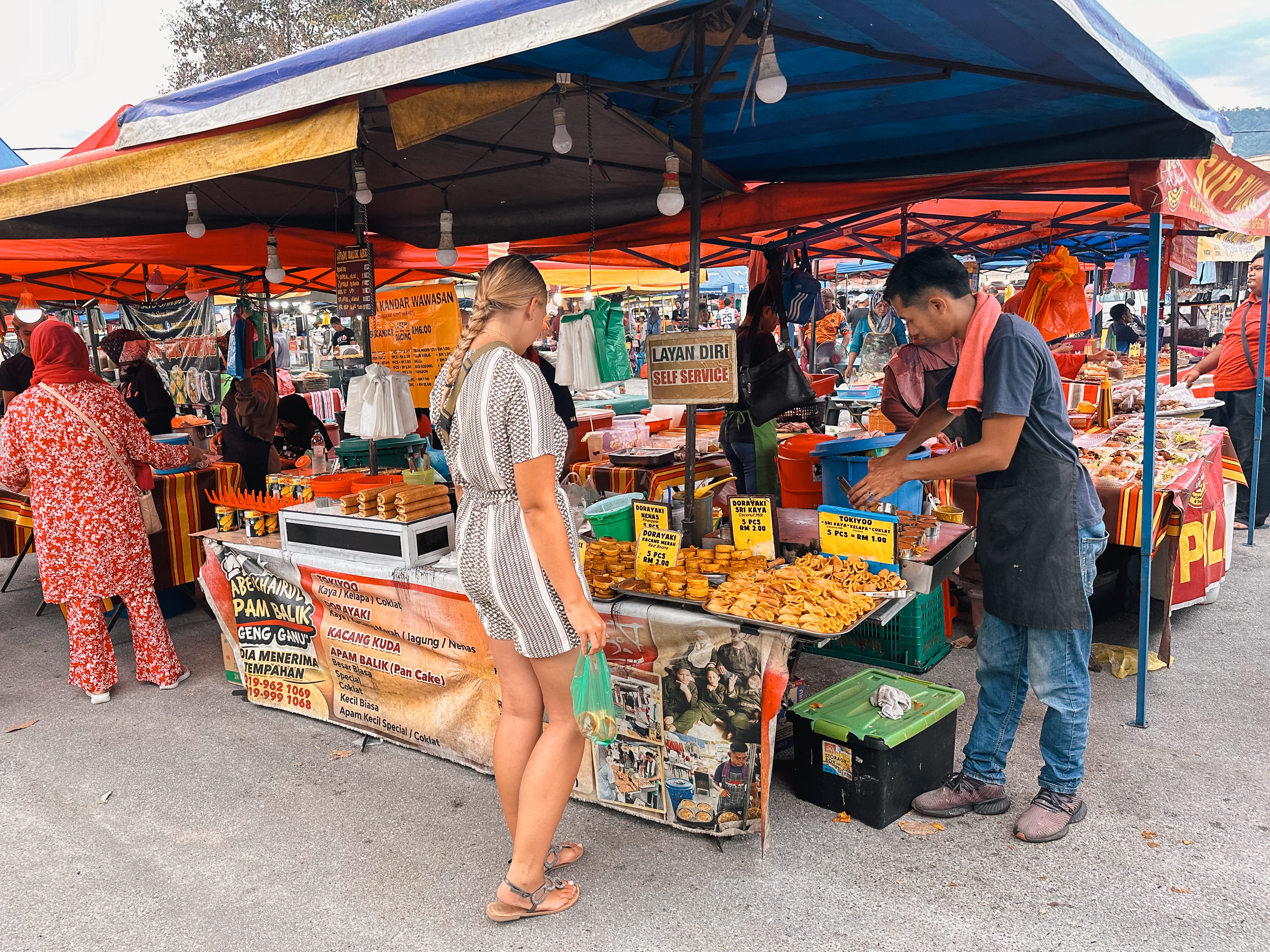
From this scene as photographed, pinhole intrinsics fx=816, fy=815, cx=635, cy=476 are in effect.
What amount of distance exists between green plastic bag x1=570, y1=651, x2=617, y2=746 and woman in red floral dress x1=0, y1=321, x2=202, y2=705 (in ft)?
10.9

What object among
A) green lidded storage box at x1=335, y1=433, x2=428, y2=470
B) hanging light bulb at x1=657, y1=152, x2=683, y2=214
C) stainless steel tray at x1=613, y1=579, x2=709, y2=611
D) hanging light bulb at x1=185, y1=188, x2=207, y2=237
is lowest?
stainless steel tray at x1=613, y1=579, x2=709, y2=611

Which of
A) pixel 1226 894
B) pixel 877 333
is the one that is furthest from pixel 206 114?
pixel 877 333

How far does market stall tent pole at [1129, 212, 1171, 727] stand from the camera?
3531 millimetres

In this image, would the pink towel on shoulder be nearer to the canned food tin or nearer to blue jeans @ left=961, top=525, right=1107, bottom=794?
blue jeans @ left=961, top=525, right=1107, bottom=794

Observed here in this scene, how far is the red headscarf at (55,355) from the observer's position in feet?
14.4

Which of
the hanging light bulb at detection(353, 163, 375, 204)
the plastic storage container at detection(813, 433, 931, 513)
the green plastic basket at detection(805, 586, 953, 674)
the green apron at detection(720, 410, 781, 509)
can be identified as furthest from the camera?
the green apron at detection(720, 410, 781, 509)

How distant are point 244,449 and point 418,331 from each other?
115 inches

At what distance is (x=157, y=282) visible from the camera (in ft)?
29.3

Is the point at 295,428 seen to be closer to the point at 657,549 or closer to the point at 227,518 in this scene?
the point at 227,518

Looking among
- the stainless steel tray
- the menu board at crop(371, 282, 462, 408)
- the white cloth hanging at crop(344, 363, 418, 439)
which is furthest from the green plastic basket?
the menu board at crop(371, 282, 462, 408)

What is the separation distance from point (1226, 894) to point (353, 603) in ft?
11.7

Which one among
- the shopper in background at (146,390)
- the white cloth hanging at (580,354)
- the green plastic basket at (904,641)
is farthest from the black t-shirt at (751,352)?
Answer: the shopper in background at (146,390)

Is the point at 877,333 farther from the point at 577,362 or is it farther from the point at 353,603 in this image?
the point at 353,603

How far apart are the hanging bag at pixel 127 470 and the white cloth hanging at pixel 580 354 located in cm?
265
